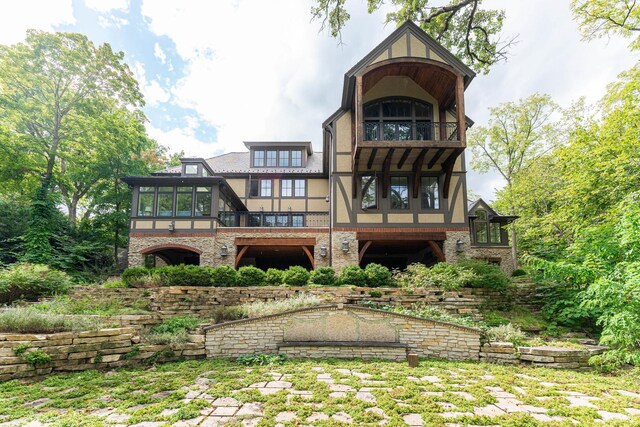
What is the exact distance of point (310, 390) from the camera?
14.7ft

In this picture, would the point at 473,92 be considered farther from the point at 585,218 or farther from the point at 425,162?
the point at 585,218

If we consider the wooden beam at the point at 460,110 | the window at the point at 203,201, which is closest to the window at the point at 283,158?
the window at the point at 203,201

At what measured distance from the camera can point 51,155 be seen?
50.6 ft

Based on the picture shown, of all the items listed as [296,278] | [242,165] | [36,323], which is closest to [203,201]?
[242,165]

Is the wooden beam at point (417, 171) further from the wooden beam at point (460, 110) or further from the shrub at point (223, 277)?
the shrub at point (223, 277)

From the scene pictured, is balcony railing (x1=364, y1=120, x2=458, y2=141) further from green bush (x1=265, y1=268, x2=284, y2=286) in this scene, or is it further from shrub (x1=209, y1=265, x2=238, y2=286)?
shrub (x1=209, y1=265, x2=238, y2=286)

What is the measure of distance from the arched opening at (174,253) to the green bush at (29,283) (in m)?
3.77

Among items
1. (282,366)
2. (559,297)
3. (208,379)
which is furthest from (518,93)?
(208,379)

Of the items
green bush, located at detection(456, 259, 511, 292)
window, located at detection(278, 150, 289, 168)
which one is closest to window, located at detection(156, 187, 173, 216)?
window, located at detection(278, 150, 289, 168)

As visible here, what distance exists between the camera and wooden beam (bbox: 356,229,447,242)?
1306cm

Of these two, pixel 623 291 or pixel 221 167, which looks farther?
pixel 221 167

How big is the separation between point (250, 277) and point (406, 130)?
30.6ft

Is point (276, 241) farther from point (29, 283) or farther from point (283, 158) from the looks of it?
point (29, 283)

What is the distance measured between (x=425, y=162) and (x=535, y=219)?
5208 millimetres
